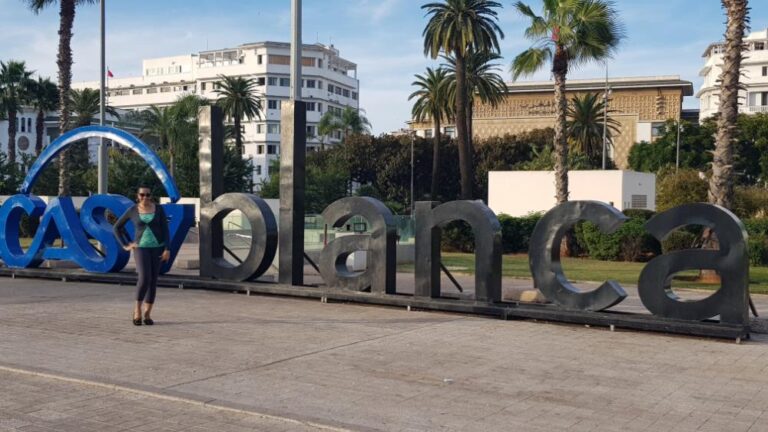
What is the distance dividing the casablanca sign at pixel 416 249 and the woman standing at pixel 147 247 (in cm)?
337

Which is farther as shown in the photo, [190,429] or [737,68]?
[737,68]

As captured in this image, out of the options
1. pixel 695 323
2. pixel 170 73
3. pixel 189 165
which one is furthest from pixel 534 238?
pixel 170 73

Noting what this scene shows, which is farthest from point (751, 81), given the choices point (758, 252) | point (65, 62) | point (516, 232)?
point (65, 62)

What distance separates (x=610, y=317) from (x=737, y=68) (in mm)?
11206

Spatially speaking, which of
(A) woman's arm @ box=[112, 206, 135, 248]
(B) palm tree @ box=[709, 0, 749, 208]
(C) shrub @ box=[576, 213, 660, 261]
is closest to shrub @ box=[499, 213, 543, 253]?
(C) shrub @ box=[576, 213, 660, 261]

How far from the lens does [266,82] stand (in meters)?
106

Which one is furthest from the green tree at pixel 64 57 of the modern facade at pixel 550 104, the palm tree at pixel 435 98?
the modern facade at pixel 550 104

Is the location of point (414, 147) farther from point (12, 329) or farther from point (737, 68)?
point (12, 329)

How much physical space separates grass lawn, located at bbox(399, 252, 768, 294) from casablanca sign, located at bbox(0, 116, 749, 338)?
813 cm

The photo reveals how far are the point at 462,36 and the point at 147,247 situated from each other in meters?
35.7

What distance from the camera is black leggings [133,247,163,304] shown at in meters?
11.0

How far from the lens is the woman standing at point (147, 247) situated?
11.0m

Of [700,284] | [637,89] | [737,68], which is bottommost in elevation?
[700,284]

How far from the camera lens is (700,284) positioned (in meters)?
20.1
